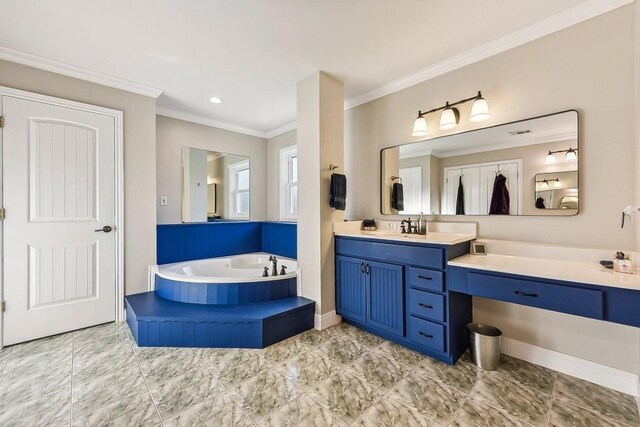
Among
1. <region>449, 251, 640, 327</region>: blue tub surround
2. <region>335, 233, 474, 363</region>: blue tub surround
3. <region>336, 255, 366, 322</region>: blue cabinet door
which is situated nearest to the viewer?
<region>449, 251, 640, 327</region>: blue tub surround

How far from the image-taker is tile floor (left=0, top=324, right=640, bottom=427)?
60.2 inches

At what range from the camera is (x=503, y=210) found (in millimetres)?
2215

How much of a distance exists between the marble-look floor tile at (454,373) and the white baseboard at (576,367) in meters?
0.42

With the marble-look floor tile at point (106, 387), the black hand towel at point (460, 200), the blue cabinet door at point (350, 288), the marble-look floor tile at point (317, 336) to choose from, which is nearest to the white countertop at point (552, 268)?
the black hand towel at point (460, 200)

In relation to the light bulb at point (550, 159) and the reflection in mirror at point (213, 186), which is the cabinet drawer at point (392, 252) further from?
the reflection in mirror at point (213, 186)

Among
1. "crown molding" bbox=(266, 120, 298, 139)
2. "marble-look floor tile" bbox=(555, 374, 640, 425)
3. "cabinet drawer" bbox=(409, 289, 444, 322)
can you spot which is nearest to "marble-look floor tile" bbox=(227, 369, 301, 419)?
"cabinet drawer" bbox=(409, 289, 444, 322)

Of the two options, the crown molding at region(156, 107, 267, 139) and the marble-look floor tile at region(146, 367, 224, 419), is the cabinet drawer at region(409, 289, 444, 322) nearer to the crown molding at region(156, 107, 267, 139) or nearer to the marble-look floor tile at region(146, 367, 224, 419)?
the marble-look floor tile at region(146, 367, 224, 419)

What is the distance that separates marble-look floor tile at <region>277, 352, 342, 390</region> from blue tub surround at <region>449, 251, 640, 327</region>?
1066mm

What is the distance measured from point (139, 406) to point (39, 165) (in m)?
2.25

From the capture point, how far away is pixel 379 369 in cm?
200

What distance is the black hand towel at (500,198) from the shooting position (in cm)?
220

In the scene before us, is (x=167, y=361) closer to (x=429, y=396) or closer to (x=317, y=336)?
(x=317, y=336)

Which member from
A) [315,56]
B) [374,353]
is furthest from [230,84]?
[374,353]

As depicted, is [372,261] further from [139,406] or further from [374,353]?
[139,406]
